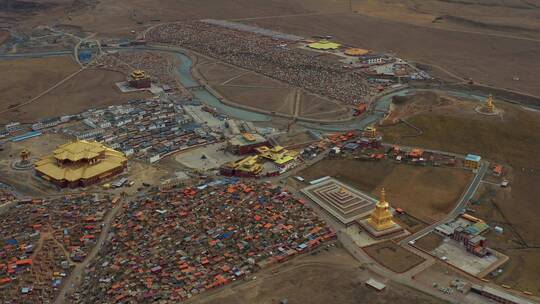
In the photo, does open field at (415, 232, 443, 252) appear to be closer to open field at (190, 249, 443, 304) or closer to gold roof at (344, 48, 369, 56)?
open field at (190, 249, 443, 304)

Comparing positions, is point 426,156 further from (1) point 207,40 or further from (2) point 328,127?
(1) point 207,40

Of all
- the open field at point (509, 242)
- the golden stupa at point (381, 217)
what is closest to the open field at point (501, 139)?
the open field at point (509, 242)

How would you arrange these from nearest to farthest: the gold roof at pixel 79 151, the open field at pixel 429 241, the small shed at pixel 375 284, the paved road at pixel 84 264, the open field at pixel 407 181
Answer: the small shed at pixel 375 284, the paved road at pixel 84 264, the open field at pixel 429 241, the open field at pixel 407 181, the gold roof at pixel 79 151

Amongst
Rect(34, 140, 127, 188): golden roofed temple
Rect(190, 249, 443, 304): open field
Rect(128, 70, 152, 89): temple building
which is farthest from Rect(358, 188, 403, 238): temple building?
Rect(128, 70, 152, 89): temple building

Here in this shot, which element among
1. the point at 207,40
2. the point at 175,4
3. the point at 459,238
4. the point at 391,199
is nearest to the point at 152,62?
the point at 207,40

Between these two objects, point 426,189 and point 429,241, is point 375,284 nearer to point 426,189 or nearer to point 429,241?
point 429,241

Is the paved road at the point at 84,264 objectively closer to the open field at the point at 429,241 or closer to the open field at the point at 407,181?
the open field at the point at 407,181
